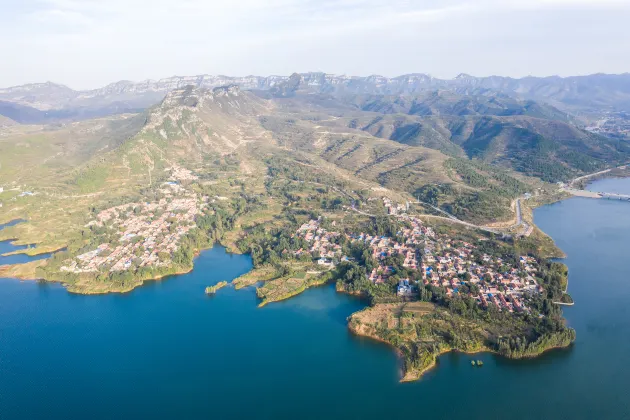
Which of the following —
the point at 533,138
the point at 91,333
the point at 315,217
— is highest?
the point at 533,138

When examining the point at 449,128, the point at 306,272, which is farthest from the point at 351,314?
the point at 449,128

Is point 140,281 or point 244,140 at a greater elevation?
point 244,140

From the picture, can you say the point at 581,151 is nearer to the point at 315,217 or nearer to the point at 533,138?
the point at 533,138

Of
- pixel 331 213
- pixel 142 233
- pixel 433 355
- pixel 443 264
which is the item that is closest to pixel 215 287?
pixel 142 233

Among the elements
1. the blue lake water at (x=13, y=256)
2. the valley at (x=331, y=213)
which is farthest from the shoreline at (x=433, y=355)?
the blue lake water at (x=13, y=256)

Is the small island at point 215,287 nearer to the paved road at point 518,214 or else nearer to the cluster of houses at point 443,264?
the cluster of houses at point 443,264

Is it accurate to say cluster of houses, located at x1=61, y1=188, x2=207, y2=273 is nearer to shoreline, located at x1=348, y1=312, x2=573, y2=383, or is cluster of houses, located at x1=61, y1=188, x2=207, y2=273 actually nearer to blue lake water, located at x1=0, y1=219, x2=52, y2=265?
blue lake water, located at x1=0, y1=219, x2=52, y2=265

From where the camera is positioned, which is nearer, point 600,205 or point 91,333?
point 91,333
